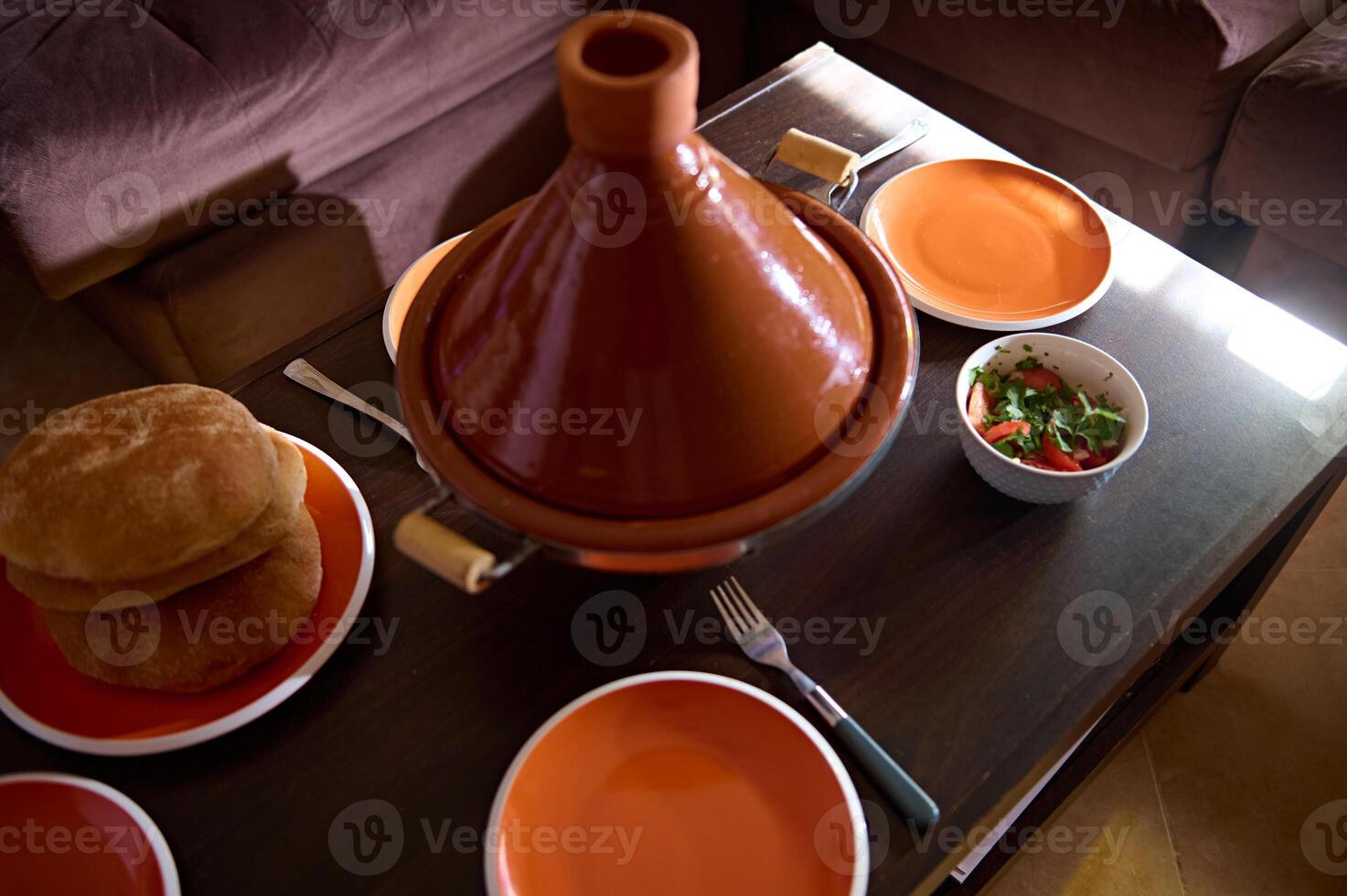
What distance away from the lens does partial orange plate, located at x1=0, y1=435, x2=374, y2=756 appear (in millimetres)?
740

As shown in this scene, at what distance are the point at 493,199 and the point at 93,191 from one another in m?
0.72

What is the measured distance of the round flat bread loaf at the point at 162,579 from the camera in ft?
2.37

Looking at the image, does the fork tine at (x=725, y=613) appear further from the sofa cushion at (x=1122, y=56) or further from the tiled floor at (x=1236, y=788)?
the sofa cushion at (x=1122, y=56)

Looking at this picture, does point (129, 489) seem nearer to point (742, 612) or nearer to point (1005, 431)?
point (742, 612)

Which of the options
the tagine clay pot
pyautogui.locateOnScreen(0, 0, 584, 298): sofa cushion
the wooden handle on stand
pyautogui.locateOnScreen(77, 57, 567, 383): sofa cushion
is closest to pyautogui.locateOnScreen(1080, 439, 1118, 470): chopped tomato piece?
the tagine clay pot

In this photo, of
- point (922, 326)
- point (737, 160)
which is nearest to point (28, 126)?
point (737, 160)

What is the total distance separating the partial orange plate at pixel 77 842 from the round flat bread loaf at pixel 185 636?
0.08 meters

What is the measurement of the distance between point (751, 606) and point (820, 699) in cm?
10

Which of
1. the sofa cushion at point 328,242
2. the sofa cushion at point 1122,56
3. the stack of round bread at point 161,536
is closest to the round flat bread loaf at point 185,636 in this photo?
the stack of round bread at point 161,536

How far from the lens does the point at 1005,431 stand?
2.86 feet

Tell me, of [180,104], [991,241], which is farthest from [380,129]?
[991,241]

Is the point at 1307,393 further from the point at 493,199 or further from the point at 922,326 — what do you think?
the point at 493,199

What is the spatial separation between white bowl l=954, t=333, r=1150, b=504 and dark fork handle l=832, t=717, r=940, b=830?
259 mm

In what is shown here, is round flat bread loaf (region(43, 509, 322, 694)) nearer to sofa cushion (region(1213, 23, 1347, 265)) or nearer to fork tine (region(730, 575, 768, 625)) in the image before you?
fork tine (region(730, 575, 768, 625))
